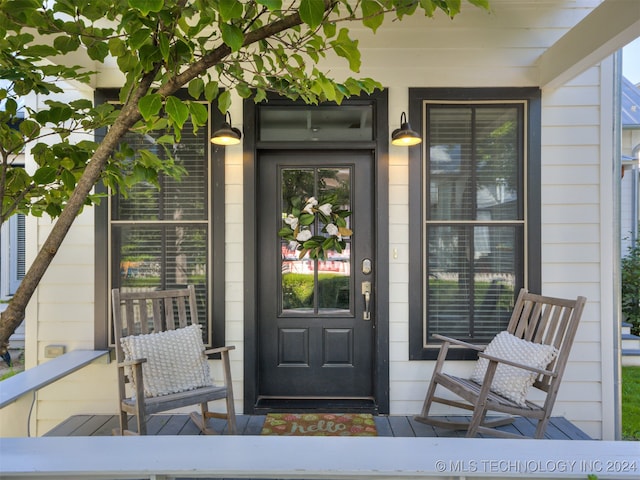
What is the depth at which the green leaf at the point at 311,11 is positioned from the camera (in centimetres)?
94

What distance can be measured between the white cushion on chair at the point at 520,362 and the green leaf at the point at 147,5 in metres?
2.51

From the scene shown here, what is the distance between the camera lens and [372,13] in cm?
115

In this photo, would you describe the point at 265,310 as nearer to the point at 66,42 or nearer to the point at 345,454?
the point at 345,454

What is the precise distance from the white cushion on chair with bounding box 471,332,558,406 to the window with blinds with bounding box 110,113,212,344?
2.06 metres

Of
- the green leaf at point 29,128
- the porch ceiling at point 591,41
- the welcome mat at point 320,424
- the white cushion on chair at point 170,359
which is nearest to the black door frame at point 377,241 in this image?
the welcome mat at point 320,424

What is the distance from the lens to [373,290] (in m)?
2.97

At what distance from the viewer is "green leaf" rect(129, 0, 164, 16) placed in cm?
A: 79

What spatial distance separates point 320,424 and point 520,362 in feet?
4.55

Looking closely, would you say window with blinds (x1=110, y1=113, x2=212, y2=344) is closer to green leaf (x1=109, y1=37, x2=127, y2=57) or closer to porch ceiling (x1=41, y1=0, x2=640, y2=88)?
porch ceiling (x1=41, y1=0, x2=640, y2=88)

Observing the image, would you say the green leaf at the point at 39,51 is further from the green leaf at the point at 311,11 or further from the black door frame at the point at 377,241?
the black door frame at the point at 377,241

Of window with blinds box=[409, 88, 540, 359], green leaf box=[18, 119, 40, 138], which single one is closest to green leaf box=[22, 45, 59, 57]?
green leaf box=[18, 119, 40, 138]

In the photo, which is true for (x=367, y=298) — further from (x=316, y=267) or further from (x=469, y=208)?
(x=469, y=208)

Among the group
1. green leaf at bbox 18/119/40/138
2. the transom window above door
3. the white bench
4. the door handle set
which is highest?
the transom window above door

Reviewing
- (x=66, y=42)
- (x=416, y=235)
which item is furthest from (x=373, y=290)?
(x=66, y=42)
